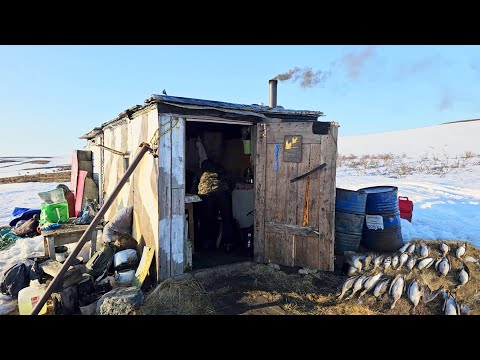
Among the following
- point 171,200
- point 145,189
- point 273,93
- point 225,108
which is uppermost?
point 273,93

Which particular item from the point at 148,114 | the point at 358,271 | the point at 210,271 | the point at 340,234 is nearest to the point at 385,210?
the point at 340,234

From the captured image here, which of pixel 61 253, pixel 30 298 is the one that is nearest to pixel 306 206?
pixel 30 298

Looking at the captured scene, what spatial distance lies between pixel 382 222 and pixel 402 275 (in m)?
1.19

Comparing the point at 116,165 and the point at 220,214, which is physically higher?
the point at 116,165

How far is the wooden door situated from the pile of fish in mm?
659

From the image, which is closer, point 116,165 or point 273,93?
point 116,165

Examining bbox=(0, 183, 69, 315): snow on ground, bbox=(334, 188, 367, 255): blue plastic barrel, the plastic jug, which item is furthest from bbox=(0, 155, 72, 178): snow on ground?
bbox=(334, 188, 367, 255): blue plastic barrel

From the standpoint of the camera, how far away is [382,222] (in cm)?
588

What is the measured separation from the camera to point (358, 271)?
5348 mm

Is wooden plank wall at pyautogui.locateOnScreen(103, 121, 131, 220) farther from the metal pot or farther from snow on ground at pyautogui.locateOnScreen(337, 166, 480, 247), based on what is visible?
snow on ground at pyautogui.locateOnScreen(337, 166, 480, 247)

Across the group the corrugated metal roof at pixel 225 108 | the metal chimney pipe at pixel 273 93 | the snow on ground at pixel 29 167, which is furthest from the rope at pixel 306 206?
the snow on ground at pixel 29 167

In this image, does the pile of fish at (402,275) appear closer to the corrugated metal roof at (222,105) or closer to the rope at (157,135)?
the corrugated metal roof at (222,105)

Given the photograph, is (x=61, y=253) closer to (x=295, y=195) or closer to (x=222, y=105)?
(x=222, y=105)

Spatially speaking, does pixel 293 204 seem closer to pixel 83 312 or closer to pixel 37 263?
pixel 83 312
